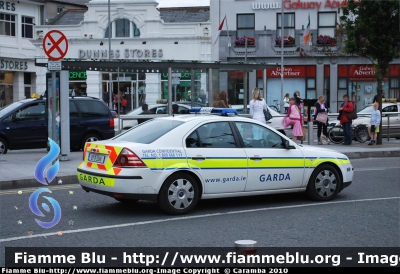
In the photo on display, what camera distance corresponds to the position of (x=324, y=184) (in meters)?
10.7

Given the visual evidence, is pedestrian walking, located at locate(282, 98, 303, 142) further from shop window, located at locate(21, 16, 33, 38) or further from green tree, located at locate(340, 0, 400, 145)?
shop window, located at locate(21, 16, 33, 38)

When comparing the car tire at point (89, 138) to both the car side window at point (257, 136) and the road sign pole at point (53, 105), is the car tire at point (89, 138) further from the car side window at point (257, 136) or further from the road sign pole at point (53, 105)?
the car side window at point (257, 136)

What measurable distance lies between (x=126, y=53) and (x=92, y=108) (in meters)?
27.4

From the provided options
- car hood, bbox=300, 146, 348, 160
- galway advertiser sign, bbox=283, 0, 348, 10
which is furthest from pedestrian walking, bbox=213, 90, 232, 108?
galway advertiser sign, bbox=283, 0, 348, 10

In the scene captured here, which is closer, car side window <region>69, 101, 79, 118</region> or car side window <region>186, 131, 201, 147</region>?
car side window <region>186, 131, 201, 147</region>

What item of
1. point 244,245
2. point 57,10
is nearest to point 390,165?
point 244,245

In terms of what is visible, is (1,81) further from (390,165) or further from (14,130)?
(390,165)

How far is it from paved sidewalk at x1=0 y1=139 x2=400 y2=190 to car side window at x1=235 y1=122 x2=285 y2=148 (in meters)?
4.48

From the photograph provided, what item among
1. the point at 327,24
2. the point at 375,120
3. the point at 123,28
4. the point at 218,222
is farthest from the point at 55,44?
the point at 123,28

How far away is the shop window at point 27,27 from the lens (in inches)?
1960

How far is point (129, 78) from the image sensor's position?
19938 mm

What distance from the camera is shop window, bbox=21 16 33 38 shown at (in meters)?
49.8

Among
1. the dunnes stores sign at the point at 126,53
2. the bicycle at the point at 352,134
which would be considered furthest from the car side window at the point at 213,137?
the dunnes stores sign at the point at 126,53

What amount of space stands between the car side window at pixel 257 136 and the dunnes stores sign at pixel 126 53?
36.1m
